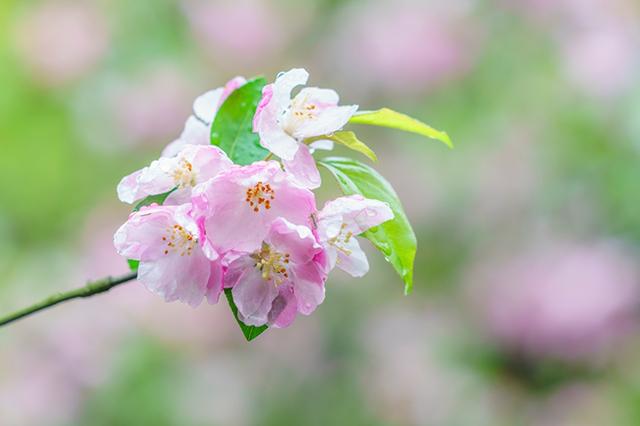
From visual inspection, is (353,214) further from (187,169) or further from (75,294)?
(75,294)

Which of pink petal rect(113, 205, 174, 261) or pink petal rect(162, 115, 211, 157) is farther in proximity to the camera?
pink petal rect(162, 115, 211, 157)

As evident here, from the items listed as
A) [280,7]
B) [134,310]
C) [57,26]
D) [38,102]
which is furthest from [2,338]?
[280,7]

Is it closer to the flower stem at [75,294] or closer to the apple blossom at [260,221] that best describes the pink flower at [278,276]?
the apple blossom at [260,221]

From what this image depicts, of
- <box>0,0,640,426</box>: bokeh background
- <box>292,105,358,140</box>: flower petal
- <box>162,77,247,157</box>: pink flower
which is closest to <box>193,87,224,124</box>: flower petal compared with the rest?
<box>162,77,247,157</box>: pink flower

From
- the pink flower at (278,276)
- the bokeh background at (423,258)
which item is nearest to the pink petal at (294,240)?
the pink flower at (278,276)

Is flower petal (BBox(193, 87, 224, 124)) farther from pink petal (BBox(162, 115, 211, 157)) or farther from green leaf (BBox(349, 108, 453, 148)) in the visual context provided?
green leaf (BBox(349, 108, 453, 148))

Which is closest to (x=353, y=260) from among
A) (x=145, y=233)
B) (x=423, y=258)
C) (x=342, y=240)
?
(x=342, y=240)
